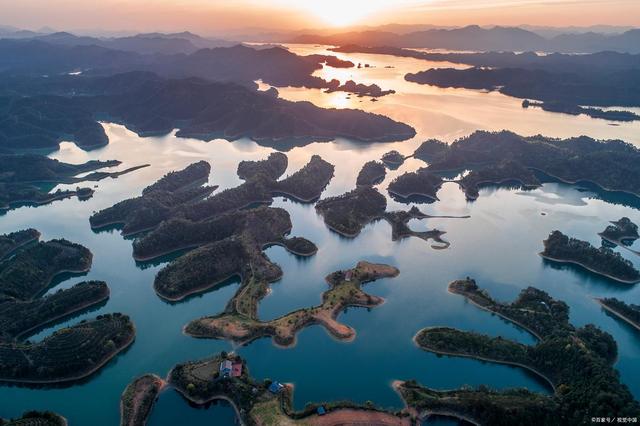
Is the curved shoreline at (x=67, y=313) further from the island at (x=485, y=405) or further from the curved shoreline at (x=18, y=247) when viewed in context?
the island at (x=485, y=405)

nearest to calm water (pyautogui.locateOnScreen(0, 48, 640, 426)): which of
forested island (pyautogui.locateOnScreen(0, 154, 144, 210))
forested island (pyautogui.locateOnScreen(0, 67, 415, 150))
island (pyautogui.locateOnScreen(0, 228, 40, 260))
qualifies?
island (pyautogui.locateOnScreen(0, 228, 40, 260))

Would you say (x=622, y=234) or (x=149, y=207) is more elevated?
(x=149, y=207)

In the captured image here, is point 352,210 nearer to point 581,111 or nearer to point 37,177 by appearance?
point 37,177

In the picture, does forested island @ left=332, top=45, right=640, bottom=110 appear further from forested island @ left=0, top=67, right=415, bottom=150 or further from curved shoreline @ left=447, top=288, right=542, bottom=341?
curved shoreline @ left=447, top=288, right=542, bottom=341

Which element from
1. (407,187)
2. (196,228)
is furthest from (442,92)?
(196,228)

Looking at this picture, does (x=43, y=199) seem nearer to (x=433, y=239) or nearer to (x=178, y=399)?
(x=178, y=399)

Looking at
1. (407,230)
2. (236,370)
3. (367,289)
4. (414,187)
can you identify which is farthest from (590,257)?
(236,370)
